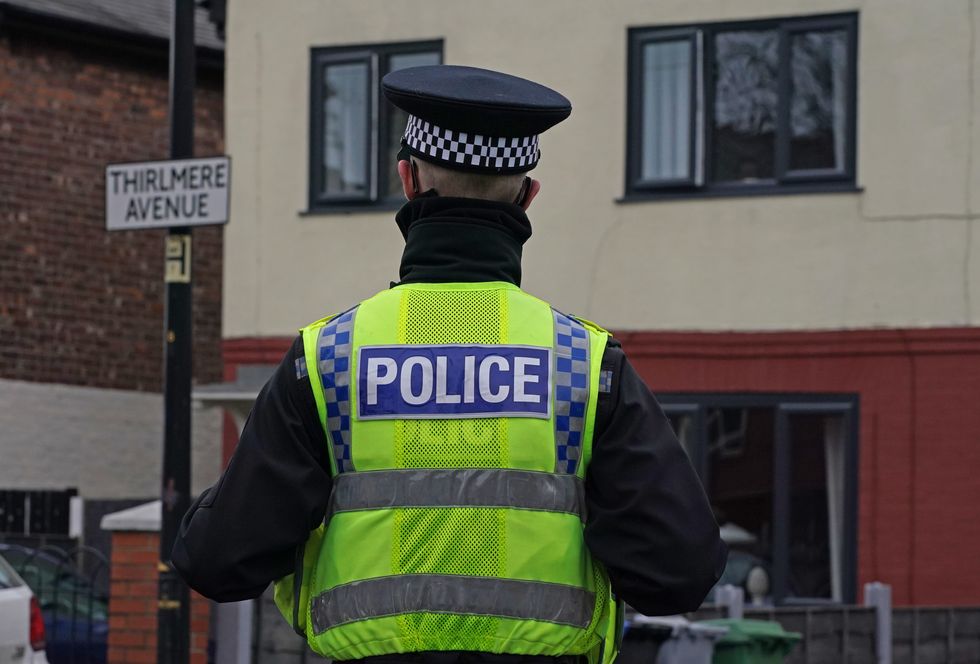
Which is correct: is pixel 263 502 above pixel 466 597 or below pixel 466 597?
above

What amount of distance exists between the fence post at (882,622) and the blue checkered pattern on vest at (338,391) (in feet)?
26.5

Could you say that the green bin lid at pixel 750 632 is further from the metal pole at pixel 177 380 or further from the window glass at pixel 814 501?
the window glass at pixel 814 501

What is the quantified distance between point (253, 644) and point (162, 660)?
476mm

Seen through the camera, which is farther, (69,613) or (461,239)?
(69,613)

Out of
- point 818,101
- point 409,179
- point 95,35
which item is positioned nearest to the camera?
point 409,179

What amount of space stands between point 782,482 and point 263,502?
477 inches

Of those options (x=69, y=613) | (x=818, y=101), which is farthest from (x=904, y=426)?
(x=69, y=613)

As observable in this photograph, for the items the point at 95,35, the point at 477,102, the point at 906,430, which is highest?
the point at 95,35

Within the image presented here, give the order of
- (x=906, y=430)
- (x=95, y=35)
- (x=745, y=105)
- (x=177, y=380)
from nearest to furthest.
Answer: (x=177, y=380)
(x=906, y=430)
(x=745, y=105)
(x=95, y=35)

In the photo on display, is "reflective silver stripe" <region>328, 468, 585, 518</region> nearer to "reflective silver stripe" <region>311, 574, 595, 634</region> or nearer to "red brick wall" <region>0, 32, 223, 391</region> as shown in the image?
"reflective silver stripe" <region>311, 574, 595, 634</region>

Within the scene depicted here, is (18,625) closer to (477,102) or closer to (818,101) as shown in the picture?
(477,102)

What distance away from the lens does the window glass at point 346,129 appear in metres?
16.1

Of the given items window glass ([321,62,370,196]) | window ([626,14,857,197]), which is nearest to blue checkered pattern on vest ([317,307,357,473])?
window ([626,14,857,197])

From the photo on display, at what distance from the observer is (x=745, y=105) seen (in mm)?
15023
